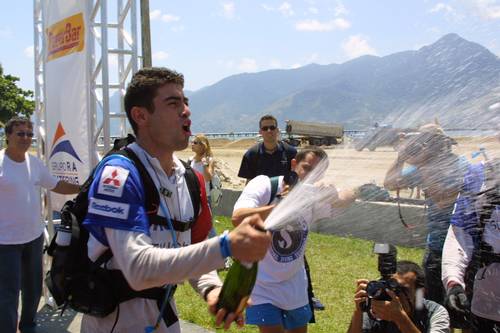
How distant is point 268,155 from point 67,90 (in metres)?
2.44

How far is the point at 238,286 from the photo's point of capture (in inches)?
78.3

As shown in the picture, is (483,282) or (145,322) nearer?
(145,322)

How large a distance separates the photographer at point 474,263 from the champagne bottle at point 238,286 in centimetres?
113

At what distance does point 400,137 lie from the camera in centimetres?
186

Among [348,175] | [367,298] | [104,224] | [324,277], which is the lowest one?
[324,277]

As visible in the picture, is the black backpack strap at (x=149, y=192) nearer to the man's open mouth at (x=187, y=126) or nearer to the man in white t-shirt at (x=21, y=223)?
the man's open mouth at (x=187, y=126)

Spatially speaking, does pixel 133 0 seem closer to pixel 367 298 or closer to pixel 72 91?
pixel 72 91

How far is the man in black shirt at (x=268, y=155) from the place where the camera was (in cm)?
625

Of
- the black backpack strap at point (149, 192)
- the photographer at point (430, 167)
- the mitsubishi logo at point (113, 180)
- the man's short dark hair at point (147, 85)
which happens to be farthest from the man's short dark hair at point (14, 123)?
the photographer at point (430, 167)

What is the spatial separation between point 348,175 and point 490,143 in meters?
0.51

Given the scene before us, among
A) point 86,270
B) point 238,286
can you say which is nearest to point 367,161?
point 238,286

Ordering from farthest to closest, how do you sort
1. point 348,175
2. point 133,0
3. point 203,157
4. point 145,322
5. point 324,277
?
1. point 203,157
2. point 324,277
3. point 133,0
4. point 145,322
5. point 348,175

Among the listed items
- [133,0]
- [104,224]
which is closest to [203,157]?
[133,0]

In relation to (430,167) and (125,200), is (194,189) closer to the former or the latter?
(125,200)
